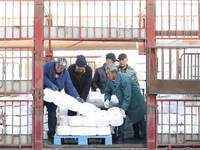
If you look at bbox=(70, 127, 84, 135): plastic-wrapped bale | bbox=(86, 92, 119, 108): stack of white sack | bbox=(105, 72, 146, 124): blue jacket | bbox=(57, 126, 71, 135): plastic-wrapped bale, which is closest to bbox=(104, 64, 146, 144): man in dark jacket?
bbox=(105, 72, 146, 124): blue jacket

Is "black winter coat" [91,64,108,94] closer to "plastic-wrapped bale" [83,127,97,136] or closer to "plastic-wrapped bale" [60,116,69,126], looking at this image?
"plastic-wrapped bale" [60,116,69,126]

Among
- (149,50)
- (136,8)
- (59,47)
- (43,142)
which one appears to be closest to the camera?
(149,50)

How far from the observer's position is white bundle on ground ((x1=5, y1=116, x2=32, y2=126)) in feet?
25.5

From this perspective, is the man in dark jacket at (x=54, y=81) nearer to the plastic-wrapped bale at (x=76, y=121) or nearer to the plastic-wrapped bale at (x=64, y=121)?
the plastic-wrapped bale at (x=64, y=121)

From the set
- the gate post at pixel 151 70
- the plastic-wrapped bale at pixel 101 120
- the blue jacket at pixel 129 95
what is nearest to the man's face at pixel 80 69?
the blue jacket at pixel 129 95

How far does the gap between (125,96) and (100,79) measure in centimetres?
212

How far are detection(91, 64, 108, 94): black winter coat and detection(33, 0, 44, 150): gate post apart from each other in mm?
2792

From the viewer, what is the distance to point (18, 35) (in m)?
7.68

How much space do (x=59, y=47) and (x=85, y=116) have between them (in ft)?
20.3

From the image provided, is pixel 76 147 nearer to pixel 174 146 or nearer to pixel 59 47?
pixel 174 146

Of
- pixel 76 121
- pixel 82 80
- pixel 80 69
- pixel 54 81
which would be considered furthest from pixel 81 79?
pixel 76 121

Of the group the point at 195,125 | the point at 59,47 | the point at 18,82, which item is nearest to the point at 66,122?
the point at 18,82

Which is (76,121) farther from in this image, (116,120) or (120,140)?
(120,140)

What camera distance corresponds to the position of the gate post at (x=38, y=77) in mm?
7641
